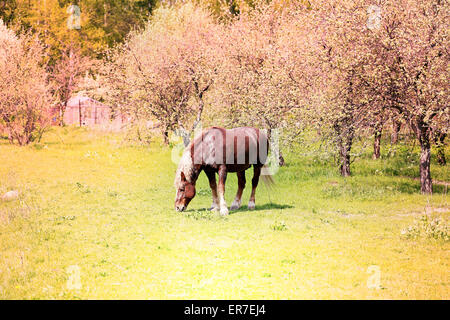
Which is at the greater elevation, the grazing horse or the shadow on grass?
the grazing horse

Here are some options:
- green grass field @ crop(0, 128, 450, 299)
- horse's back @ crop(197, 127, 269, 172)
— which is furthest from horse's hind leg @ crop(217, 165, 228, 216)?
green grass field @ crop(0, 128, 450, 299)

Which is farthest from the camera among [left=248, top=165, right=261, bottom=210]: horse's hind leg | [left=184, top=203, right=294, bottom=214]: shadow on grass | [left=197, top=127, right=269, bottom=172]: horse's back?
[left=248, top=165, right=261, bottom=210]: horse's hind leg

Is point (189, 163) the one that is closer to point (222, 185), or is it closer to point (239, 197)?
point (222, 185)

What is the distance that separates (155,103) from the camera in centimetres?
2816

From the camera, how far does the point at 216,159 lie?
15312 mm

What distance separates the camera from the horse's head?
15.3m

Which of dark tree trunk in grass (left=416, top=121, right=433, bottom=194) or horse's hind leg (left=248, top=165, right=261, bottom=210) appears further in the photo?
dark tree trunk in grass (left=416, top=121, right=433, bottom=194)

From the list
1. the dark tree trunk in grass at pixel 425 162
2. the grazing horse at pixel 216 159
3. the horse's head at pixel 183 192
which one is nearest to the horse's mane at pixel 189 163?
the grazing horse at pixel 216 159

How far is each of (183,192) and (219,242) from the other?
12.3 ft

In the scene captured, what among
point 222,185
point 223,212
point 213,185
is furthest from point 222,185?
point 223,212

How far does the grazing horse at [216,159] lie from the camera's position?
15.2m

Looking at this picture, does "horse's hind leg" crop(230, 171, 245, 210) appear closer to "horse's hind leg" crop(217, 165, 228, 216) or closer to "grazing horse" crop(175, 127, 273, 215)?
"grazing horse" crop(175, 127, 273, 215)

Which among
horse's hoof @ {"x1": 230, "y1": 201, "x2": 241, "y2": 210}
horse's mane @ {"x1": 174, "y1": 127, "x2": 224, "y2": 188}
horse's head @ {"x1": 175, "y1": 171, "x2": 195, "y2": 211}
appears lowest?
horse's hoof @ {"x1": 230, "y1": 201, "x2": 241, "y2": 210}
